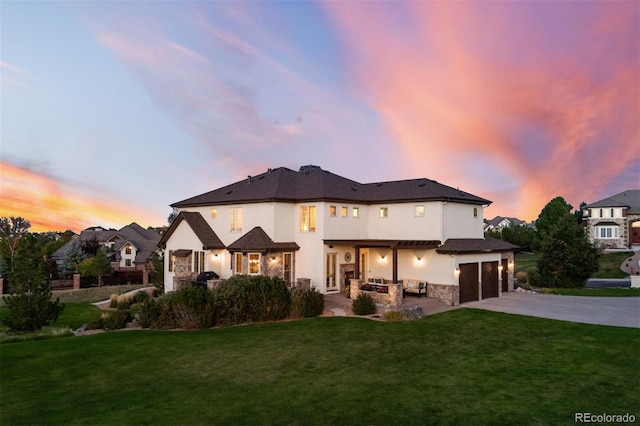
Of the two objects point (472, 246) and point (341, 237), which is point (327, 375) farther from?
point (472, 246)

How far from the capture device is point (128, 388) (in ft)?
27.5

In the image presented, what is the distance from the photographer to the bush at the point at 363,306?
17.2m

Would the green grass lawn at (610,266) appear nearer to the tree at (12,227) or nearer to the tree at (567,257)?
the tree at (567,257)

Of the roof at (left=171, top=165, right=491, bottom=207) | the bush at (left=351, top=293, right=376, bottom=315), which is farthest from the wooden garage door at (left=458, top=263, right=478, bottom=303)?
the bush at (left=351, top=293, right=376, bottom=315)

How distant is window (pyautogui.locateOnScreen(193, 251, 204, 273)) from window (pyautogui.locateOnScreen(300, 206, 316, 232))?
7661mm

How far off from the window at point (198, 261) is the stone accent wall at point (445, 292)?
1531 cm

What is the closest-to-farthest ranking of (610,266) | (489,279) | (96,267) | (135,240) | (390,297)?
(390,297)
(489,279)
(96,267)
(610,266)
(135,240)

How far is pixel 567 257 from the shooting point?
3012 centimetres

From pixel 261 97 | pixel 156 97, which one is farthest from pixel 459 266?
pixel 156 97

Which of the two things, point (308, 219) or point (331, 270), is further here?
point (308, 219)

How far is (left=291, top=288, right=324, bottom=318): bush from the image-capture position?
16.8 metres

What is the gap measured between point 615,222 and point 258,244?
57.4 m

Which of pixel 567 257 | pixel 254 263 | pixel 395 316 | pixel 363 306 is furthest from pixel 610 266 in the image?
pixel 254 263

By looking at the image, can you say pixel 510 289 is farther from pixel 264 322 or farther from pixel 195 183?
pixel 195 183
